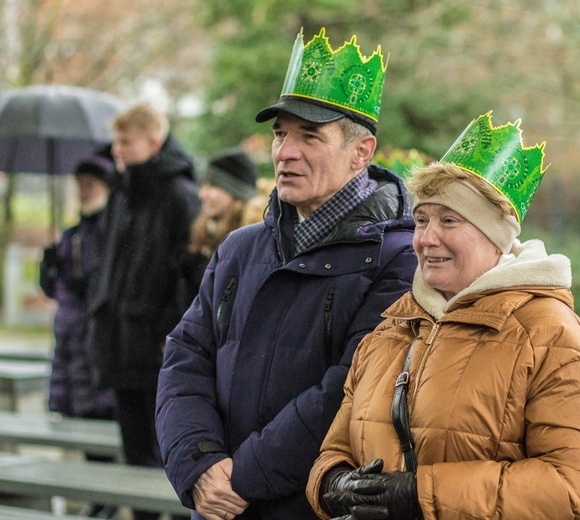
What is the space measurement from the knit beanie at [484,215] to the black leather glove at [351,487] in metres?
0.61

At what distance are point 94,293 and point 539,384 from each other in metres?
4.07

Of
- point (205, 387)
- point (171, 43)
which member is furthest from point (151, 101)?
point (171, 43)

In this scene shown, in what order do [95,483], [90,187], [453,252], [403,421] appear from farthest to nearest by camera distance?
1. [90,187]
2. [95,483]
3. [453,252]
4. [403,421]

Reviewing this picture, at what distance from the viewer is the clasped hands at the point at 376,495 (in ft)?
7.72

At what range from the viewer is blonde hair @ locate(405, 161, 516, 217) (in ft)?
8.30

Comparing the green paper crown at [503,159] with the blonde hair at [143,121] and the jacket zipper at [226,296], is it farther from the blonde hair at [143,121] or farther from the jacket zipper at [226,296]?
the blonde hair at [143,121]

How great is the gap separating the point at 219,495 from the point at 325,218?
0.86 m

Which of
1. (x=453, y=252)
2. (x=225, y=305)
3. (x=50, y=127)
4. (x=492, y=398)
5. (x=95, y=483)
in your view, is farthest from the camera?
(x=50, y=127)

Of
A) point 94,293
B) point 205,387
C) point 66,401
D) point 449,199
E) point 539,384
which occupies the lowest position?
point 66,401

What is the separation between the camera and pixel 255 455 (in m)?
2.90

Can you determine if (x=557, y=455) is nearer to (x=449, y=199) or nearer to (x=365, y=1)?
(x=449, y=199)

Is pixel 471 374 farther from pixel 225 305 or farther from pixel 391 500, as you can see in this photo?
pixel 225 305

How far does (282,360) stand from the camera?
3.00 m

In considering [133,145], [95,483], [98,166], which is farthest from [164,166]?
[95,483]
